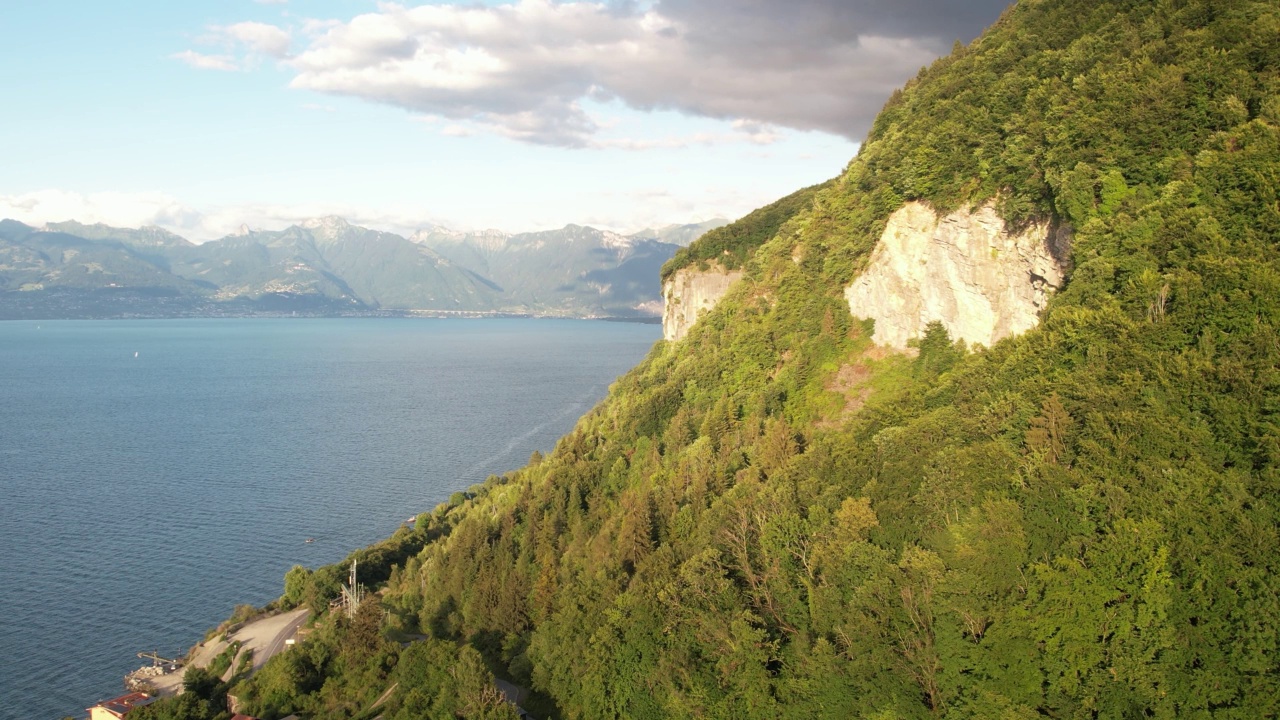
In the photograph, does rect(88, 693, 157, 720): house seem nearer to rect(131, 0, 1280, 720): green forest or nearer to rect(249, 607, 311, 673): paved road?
rect(131, 0, 1280, 720): green forest

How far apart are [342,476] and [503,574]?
48466mm

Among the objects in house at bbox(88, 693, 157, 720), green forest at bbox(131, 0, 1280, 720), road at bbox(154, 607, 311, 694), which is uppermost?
green forest at bbox(131, 0, 1280, 720)

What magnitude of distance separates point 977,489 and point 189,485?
268 ft

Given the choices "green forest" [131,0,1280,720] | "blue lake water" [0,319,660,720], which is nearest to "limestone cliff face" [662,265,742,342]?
"green forest" [131,0,1280,720]

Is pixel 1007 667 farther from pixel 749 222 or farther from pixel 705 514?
pixel 749 222

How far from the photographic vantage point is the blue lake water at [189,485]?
5416 cm

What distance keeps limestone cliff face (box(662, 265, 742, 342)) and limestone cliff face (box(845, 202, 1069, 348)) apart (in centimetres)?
2789

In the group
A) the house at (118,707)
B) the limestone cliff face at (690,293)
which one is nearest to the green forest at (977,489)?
the house at (118,707)

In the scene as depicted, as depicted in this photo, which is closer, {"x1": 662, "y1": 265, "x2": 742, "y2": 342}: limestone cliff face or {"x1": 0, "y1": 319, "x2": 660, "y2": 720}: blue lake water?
{"x1": 0, "y1": 319, "x2": 660, "y2": 720}: blue lake water

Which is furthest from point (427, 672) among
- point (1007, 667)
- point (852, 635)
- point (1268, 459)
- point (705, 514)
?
point (1268, 459)

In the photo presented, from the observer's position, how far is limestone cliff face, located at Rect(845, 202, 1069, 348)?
37.4 m

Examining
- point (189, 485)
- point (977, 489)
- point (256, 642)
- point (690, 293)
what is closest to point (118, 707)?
point (256, 642)

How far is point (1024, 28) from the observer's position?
1859 inches

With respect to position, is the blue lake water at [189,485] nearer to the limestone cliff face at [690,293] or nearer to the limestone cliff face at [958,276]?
the limestone cliff face at [690,293]
